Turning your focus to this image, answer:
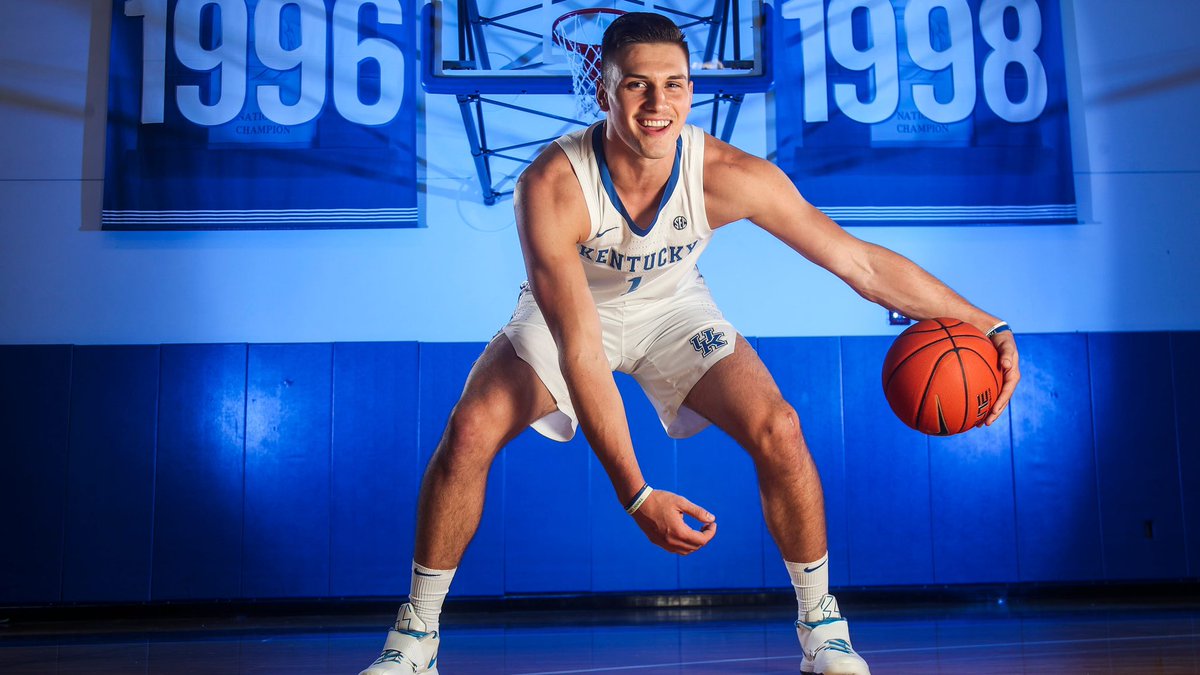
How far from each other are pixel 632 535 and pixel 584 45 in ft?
7.56

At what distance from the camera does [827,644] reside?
2.50 metres

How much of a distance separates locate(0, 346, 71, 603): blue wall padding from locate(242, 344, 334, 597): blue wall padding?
2.98 ft

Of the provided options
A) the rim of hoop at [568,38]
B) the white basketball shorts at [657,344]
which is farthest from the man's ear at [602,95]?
the rim of hoop at [568,38]

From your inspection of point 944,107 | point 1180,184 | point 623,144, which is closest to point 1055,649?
point 623,144

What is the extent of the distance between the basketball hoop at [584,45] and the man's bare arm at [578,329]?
1769mm

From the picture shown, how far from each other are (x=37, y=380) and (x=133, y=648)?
6.30ft

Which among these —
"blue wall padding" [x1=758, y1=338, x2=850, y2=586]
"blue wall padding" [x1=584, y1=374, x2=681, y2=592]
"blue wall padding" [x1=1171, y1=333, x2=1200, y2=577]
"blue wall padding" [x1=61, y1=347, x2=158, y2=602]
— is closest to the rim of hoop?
"blue wall padding" [x1=584, y1=374, x2=681, y2=592]

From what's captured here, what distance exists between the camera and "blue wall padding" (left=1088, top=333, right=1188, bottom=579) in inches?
201

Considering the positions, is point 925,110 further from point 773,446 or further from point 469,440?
point 469,440

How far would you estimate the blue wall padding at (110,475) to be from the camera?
4910 millimetres

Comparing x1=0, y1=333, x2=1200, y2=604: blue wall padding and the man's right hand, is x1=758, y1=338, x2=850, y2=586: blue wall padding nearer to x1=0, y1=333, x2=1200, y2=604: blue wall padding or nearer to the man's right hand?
x1=0, y1=333, x2=1200, y2=604: blue wall padding

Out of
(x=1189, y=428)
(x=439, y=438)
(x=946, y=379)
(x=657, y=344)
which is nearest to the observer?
(x=946, y=379)

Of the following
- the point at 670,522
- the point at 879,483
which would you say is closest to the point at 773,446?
the point at 670,522

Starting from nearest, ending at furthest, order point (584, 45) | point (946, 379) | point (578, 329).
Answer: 1. point (578, 329)
2. point (946, 379)
3. point (584, 45)
